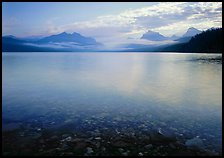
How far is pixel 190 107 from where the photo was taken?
1900cm

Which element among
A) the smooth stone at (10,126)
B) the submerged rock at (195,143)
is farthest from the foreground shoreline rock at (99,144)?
A: the smooth stone at (10,126)

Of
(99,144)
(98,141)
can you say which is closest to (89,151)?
(99,144)

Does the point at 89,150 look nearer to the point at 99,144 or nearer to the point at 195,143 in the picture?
the point at 99,144

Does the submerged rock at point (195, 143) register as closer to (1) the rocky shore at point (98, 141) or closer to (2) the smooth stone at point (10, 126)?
(1) the rocky shore at point (98, 141)

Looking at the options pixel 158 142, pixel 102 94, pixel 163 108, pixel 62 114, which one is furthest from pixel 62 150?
pixel 102 94

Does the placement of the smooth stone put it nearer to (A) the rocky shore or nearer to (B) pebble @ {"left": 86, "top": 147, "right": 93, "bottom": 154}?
(A) the rocky shore

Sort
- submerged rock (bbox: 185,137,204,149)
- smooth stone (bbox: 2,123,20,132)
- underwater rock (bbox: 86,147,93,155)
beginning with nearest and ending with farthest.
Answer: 1. underwater rock (bbox: 86,147,93,155)
2. submerged rock (bbox: 185,137,204,149)
3. smooth stone (bbox: 2,123,20,132)

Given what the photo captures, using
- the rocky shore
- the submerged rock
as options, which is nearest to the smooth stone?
the rocky shore

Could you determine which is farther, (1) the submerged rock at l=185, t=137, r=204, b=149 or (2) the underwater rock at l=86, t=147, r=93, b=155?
(1) the submerged rock at l=185, t=137, r=204, b=149

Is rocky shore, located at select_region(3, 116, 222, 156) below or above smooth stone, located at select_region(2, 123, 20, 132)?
below

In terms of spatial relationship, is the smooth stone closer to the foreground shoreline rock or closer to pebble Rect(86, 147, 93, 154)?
the foreground shoreline rock

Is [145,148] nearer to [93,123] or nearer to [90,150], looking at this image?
[90,150]

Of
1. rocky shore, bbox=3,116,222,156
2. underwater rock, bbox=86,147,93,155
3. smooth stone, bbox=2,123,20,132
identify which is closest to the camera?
underwater rock, bbox=86,147,93,155

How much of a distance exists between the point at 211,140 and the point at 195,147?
1479mm
